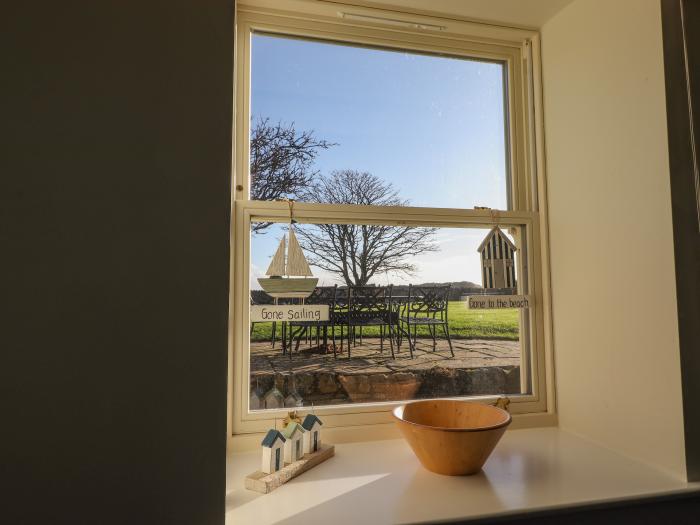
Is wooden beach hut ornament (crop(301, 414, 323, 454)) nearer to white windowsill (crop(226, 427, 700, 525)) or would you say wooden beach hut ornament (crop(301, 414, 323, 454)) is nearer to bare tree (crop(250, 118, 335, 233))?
white windowsill (crop(226, 427, 700, 525))

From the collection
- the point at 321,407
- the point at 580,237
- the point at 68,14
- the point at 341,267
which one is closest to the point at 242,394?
the point at 321,407

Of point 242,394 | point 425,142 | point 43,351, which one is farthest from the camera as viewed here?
point 425,142

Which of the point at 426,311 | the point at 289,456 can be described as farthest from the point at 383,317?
the point at 289,456

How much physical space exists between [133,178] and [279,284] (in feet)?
1.70

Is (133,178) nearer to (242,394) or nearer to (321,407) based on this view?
(242,394)

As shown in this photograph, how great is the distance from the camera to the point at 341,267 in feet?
4.36

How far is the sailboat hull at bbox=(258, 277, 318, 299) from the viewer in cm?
123

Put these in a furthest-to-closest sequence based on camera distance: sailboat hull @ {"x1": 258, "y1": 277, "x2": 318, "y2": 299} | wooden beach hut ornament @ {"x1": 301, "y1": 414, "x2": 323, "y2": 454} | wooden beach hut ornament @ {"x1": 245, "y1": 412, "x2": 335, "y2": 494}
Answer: sailboat hull @ {"x1": 258, "y1": 277, "x2": 318, "y2": 299}
wooden beach hut ornament @ {"x1": 301, "y1": 414, "x2": 323, "y2": 454}
wooden beach hut ornament @ {"x1": 245, "y1": 412, "x2": 335, "y2": 494}

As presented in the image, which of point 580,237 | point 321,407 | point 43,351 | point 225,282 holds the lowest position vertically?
point 321,407

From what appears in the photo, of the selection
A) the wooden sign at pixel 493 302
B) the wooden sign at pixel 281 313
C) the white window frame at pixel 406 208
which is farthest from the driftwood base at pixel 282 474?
the wooden sign at pixel 493 302

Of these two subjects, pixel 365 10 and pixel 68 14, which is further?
pixel 365 10

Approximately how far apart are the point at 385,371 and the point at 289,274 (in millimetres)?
434

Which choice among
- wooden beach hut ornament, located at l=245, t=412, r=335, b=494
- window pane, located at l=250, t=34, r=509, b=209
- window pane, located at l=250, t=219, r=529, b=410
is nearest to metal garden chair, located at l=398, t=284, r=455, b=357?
window pane, located at l=250, t=219, r=529, b=410

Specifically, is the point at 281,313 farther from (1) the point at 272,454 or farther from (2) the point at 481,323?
(2) the point at 481,323
